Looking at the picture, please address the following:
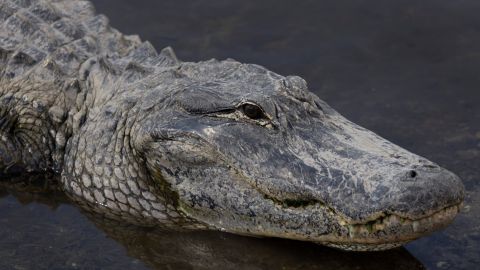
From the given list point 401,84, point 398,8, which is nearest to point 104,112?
point 401,84

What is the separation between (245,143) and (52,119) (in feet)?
5.25

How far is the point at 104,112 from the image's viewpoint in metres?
5.85

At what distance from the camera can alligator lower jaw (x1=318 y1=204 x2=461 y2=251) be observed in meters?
4.65

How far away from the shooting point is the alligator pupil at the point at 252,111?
5270 millimetres

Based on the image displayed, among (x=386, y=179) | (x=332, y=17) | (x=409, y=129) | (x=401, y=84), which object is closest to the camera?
(x=386, y=179)

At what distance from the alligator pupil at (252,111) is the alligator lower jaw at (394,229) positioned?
2.89 feet

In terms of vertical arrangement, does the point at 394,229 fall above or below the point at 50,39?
below

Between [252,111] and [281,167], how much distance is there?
41 cm

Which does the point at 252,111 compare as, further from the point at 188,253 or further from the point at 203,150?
the point at 188,253

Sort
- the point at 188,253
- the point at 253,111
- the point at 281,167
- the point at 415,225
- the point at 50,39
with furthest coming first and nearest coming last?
the point at 50,39 → the point at 188,253 → the point at 253,111 → the point at 281,167 → the point at 415,225

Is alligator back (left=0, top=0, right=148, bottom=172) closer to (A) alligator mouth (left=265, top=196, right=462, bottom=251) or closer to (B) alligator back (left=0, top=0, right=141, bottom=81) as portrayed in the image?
(B) alligator back (left=0, top=0, right=141, bottom=81)

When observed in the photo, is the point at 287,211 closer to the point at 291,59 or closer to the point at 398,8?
the point at 291,59

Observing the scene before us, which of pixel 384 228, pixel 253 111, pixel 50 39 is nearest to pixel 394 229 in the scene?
pixel 384 228

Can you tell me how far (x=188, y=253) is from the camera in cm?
542
